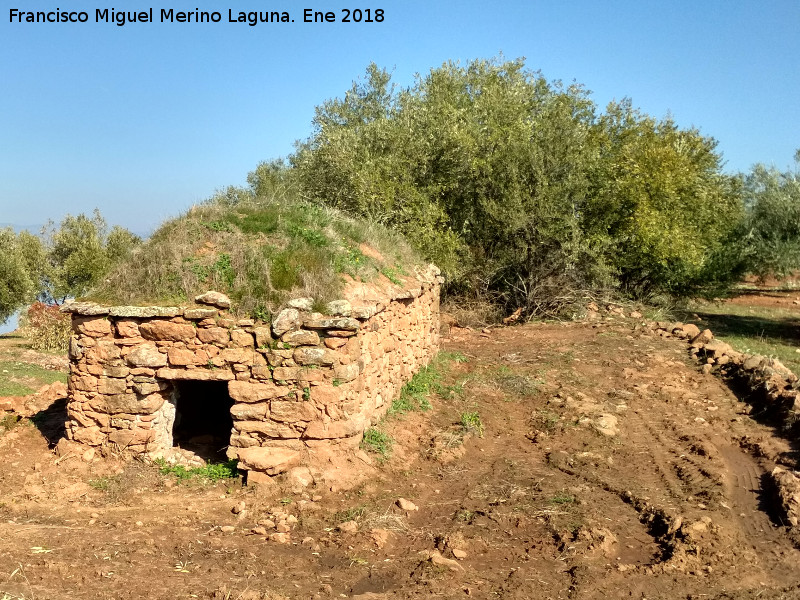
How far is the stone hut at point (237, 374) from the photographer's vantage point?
7172mm

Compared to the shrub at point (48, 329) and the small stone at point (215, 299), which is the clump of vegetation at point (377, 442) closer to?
the small stone at point (215, 299)

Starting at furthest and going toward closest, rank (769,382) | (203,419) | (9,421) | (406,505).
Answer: (769,382), (203,419), (9,421), (406,505)

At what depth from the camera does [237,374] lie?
23.9 ft

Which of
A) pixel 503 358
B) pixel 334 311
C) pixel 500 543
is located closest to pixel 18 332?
pixel 503 358

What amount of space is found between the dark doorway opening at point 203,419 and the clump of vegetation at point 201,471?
32cm

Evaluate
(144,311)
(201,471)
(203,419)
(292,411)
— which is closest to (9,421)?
(203,419)

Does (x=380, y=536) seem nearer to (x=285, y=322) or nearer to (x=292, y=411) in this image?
(x=292, y=411)

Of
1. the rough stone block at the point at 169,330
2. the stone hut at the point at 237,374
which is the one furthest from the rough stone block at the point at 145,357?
the rough stone block at the point at 169,330

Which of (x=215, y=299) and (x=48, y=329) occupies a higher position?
(x=215, y=299)

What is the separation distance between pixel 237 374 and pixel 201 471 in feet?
3.89

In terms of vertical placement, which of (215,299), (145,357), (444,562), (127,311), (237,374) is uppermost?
(215,299)

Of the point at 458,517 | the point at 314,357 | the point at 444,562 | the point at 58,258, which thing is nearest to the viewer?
the point at 444,562

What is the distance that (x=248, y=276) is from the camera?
780 centimetres

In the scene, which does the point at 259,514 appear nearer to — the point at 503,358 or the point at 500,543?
the point at 500,543
